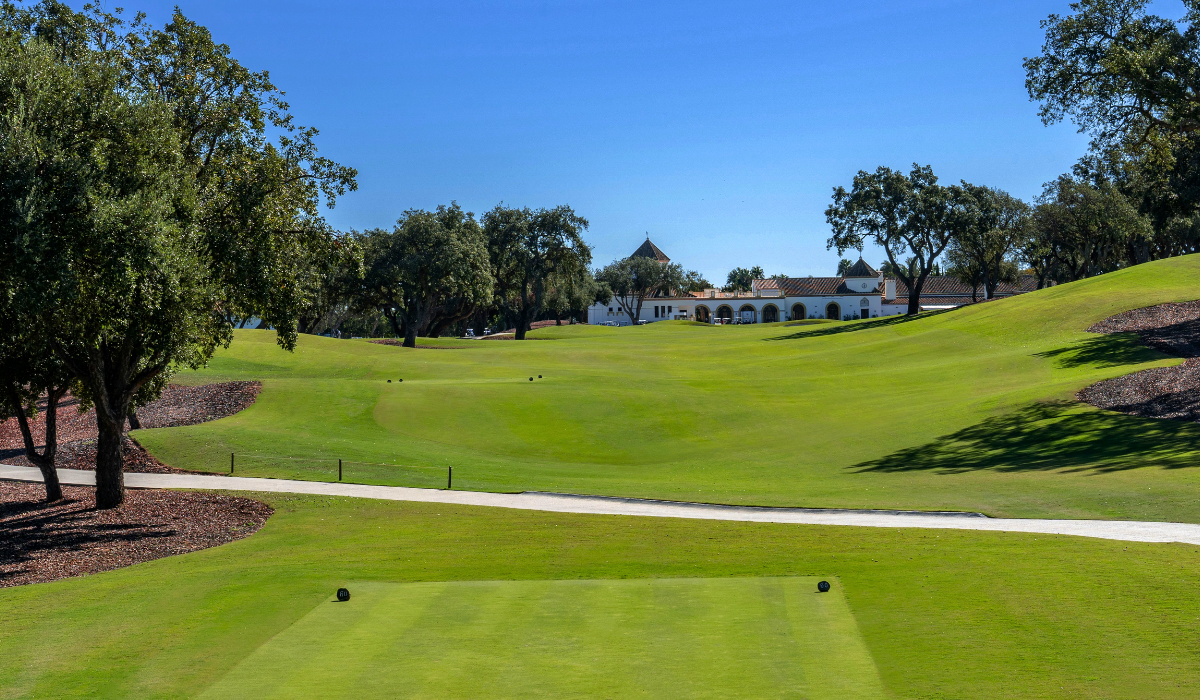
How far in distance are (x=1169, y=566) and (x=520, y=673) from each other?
9.91 metres

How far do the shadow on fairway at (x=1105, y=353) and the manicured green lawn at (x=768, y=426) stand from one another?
0.20m

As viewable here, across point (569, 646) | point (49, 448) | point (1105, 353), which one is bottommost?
point (569, 646)

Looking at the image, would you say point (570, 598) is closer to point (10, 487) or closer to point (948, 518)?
point (948, 518)

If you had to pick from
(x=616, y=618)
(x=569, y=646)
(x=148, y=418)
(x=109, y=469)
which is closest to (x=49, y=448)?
(x=109, y=469)

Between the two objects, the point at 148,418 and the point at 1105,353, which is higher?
the point at 1105,353

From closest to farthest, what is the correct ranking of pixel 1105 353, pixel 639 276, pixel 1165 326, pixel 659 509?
1. pixel 659 509
2. pixel 1105 353
3. pixel 1165 326
4. pixel 639 276

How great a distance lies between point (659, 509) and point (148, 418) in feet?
79.7

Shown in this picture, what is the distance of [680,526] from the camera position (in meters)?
18.7

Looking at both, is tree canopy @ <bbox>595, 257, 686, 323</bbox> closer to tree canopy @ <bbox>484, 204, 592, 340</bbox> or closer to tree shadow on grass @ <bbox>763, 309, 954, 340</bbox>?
tree canopy @ <bbox>484, 204, 592, 340</bbox>

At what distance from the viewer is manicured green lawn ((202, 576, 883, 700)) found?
8461mm

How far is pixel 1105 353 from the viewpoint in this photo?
38.8 m

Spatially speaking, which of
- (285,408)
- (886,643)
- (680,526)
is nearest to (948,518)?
(680,526)

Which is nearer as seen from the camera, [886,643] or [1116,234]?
[886,643]

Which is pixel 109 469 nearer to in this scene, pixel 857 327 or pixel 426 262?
pixel 426 262
